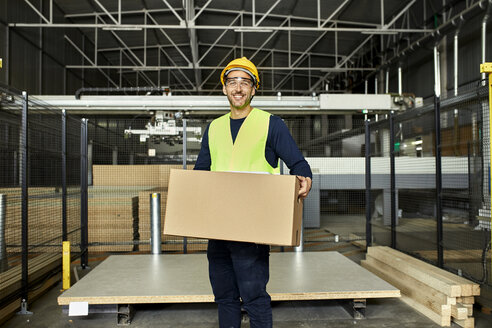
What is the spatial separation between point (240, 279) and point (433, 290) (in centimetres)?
268

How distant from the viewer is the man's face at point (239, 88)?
2.06 metres

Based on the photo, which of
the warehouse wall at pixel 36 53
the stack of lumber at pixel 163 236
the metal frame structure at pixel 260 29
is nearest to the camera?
the stack of lumber at pixel 163 236

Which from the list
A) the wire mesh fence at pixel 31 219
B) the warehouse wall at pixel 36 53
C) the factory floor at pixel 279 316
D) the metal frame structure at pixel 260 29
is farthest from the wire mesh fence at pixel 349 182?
the warehouse wall at pixel 36 53

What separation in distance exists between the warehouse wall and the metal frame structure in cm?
21

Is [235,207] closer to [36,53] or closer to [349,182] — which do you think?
[349,182]

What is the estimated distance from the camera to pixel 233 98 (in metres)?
2.09

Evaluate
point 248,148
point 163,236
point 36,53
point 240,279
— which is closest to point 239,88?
point 248,148

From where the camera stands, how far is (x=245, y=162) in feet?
6.77

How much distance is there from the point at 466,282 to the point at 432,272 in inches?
17.6

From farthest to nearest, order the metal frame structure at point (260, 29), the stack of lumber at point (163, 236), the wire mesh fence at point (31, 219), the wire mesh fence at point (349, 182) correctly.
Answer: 1. the metal frame structure at point (260, 29)
2. the stack of lumber at point (163, 236)
3. the wire mesh fence at point (349, 182)
4. the wire mesh fence at point (31, 219)

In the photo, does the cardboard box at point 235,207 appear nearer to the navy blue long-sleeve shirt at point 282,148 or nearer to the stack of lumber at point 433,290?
the navy blue long-sleeve shirt at point 282,148

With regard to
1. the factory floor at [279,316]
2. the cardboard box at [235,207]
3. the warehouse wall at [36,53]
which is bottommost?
the factory floor at [279,316]

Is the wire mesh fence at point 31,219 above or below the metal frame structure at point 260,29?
below

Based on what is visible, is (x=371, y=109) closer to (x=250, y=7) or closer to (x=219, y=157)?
(x=250, y=7)
